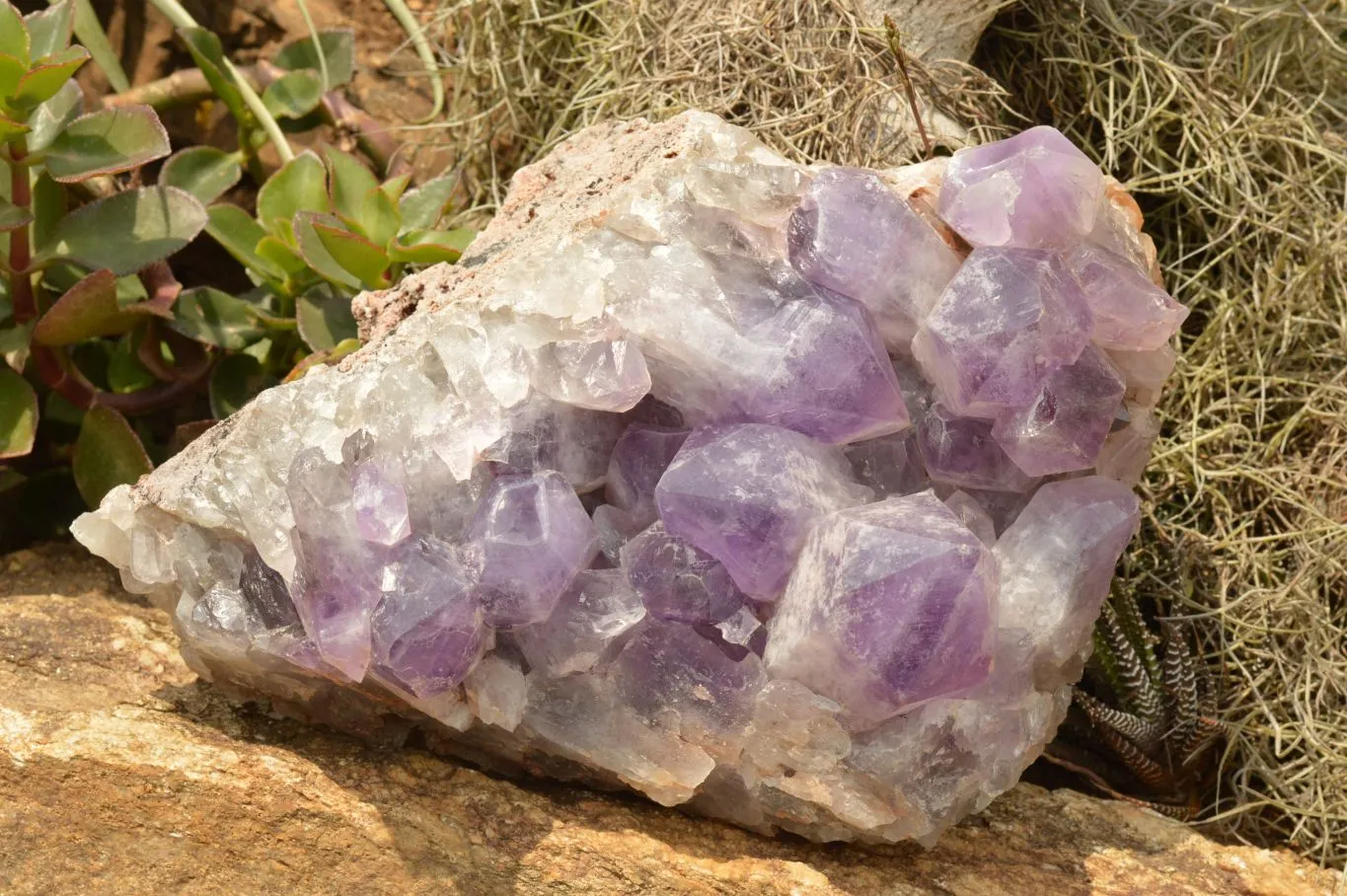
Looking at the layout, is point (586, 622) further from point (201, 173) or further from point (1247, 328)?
point (1247, 328)

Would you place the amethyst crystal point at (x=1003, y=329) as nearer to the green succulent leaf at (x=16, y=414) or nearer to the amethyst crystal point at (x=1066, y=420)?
the amethyst crystal point at (x=1066, y=420)

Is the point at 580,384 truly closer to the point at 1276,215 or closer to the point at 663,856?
the point at 663,856

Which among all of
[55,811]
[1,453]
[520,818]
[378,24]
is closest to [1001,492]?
[520,818]

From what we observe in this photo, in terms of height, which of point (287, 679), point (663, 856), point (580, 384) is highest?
point (580, 384)

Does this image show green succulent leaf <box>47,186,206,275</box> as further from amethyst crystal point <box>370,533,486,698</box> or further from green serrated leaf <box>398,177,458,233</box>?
amethyst crystal point <box>370,533,486,698</box>

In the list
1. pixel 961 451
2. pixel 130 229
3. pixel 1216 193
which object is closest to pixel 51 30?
pixel 130 229

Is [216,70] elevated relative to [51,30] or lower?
lower

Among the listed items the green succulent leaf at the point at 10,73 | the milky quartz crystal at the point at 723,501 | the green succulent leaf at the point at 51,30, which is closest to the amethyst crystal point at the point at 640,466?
the milky quartz crystal at the point at 723,501
